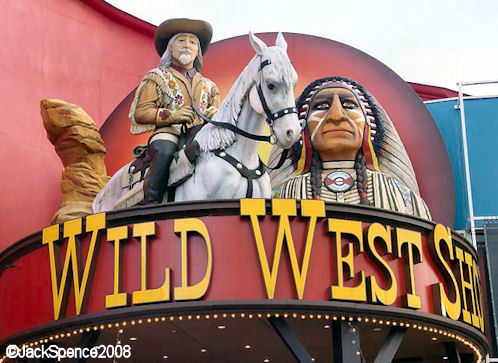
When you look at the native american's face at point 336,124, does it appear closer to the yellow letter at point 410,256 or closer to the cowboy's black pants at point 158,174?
the cowboy's black pants at point 158,174

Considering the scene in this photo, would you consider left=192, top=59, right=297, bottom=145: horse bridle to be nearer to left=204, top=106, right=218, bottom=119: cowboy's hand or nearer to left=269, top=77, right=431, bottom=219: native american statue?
left=204, top=106, right=218, bottom=119: cowboy's hand

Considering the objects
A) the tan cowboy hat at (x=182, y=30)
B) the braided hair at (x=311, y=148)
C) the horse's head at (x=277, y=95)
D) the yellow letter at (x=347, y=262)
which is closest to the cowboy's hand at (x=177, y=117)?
the horse's head at (x=277, y=95)

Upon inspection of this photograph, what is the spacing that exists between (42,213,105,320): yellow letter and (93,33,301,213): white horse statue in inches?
58.4

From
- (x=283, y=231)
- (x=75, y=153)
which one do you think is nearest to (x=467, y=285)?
(x=283, y=231)

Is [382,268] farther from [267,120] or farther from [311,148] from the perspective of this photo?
[311,148]

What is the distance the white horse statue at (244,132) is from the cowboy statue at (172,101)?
0.32m

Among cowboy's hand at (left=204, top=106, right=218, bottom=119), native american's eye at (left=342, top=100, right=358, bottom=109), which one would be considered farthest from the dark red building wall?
native american's eye at (left=342, top=100, right=358, bottom=109)

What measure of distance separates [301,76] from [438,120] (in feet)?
11.7

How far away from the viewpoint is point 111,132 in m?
19.0

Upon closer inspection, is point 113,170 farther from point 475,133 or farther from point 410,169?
point 475,133

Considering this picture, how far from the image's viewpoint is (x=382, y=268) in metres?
12.0

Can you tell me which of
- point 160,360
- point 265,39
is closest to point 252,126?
point 160,360

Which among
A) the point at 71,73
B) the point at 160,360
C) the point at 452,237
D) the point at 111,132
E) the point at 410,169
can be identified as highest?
the point at 71,73

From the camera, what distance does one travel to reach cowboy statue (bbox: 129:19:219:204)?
13297mm
